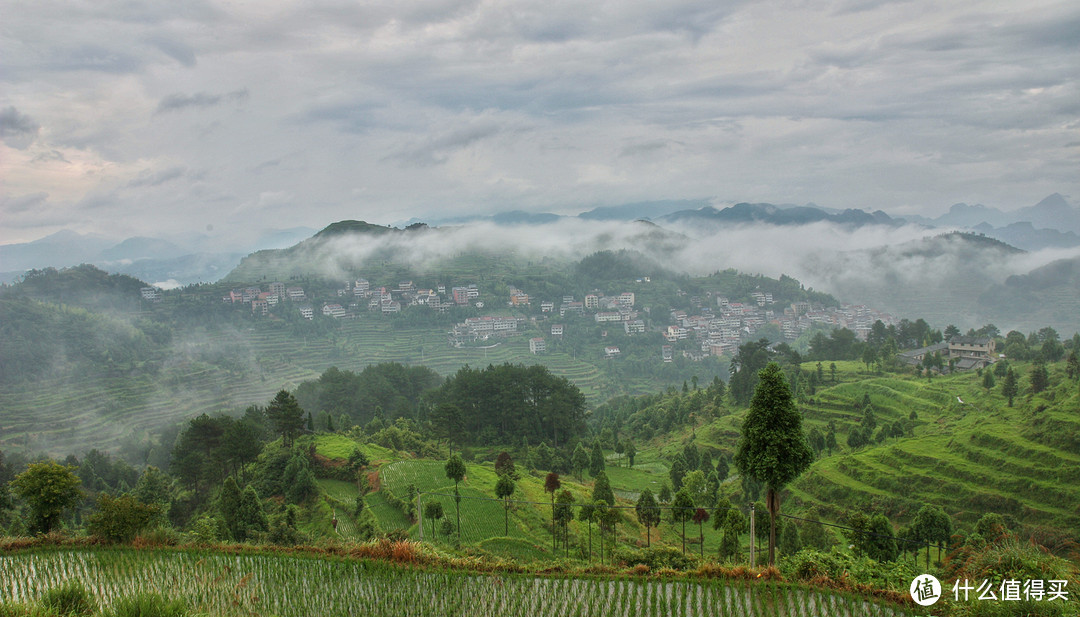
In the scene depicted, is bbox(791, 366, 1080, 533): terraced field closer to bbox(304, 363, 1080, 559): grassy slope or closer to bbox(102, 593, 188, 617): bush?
bbox(304, 363, 1080, 559): grassy slope

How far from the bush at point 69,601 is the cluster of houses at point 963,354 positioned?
51502 millimetres

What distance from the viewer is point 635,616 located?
842cm

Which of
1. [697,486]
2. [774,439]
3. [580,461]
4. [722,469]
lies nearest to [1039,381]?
[722,469]

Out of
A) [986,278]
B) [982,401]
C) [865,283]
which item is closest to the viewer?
[982,401]

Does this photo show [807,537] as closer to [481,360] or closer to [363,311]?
[481,360]

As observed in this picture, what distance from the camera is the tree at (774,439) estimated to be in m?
10.6

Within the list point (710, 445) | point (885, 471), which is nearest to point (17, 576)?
point (885, 471)

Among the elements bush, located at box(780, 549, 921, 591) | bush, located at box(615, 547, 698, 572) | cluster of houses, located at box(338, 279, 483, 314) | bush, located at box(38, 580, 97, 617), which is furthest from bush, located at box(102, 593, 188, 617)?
cluster of houses, located at box(338, 279, 483, 314)

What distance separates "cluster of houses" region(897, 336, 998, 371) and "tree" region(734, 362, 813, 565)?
42167 millimetres

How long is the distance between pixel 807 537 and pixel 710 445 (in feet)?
60.0

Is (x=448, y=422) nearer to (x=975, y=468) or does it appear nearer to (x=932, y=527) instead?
(x=932, y=527)

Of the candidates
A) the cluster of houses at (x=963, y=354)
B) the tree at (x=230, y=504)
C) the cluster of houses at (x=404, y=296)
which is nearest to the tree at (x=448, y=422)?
the tree at (x=230, y=504)

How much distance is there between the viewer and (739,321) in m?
106

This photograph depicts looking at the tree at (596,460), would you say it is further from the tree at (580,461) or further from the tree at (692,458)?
the tree at (692,458)
